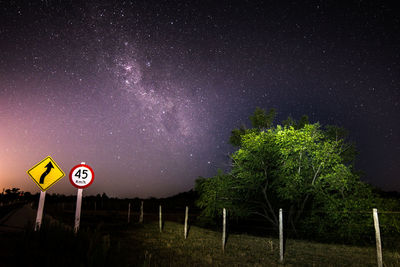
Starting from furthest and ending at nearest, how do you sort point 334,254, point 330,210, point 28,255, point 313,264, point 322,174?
point 322,174, point 330,210, point 334,254, point 313,264, point 28,255

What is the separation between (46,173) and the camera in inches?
377

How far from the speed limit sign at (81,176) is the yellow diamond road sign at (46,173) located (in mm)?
732

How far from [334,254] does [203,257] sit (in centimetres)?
518

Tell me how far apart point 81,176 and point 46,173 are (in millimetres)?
1291

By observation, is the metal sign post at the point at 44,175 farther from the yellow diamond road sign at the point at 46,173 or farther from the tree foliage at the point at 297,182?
the tree foliage at the point at 297,182

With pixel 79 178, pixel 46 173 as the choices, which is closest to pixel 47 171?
pixel 46 173

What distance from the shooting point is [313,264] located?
25.3 ft

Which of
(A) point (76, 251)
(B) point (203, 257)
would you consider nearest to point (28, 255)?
(A) point (76, 251)

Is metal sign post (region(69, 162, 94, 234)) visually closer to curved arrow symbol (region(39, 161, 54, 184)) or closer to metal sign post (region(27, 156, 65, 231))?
metal sign post (region(27, 156, 65, 231))

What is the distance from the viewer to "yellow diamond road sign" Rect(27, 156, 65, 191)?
371 inches

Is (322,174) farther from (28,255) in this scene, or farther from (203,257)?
(28,255)

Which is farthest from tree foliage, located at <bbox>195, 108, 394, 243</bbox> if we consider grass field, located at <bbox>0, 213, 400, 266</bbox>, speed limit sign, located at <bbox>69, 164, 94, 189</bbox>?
speed limit sign, located at <bbox>69, 164, 94, 189</bbox>

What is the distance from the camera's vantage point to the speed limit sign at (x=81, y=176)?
30.8 feet

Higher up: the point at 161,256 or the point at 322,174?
the point at 322,174
